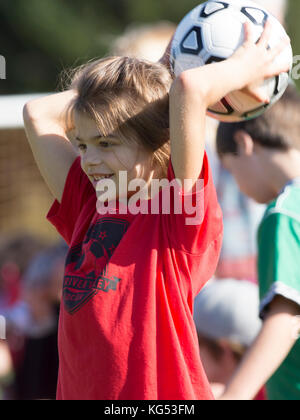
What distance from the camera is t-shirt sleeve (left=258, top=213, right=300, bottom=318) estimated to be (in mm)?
2656

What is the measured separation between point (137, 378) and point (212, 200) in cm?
57

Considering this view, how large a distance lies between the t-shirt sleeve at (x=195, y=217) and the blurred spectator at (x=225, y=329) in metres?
1.81

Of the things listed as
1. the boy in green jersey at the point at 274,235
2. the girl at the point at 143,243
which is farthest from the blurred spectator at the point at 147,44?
the girl at the point at 143,243

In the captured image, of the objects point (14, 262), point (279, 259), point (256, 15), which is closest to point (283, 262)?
point (279, 259)

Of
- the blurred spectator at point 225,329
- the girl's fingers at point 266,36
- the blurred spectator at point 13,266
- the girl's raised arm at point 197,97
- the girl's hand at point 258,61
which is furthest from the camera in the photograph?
the blurred spectator at point 13,266

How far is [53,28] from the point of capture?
18.5m

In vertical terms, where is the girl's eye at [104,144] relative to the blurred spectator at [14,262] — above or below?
above

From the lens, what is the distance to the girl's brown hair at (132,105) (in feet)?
7.51

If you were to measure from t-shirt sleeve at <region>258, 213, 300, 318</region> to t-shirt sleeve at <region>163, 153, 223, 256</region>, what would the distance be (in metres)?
0.53

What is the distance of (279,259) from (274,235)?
10 cm

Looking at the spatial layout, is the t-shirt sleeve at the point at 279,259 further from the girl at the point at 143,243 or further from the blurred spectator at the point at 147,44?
the blurred spectator at the point at 147,44

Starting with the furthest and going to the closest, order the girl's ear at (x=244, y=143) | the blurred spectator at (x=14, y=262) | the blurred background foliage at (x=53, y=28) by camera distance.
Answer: the blurred background foliage at (x=53, y=28)
the blurred spectator at (x=14, y=262)
the girl's ear at (x=244, y=143)

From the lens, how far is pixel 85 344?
224 cm

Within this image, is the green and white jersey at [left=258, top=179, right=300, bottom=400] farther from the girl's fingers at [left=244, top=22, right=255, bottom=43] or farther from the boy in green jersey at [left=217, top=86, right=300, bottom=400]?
the girl's fingers at [left=244, top=22, right=255, bottom=43]
